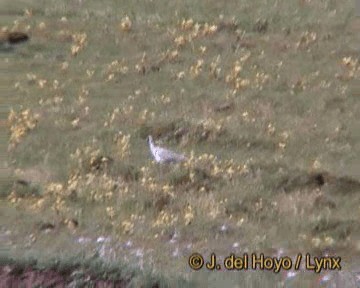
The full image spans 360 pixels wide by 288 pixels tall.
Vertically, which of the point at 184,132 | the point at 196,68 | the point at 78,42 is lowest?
the point at 184,132

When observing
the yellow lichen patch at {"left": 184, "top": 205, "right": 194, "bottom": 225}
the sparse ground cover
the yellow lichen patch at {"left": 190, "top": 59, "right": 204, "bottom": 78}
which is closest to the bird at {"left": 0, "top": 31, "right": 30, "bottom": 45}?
the sparse ground cover

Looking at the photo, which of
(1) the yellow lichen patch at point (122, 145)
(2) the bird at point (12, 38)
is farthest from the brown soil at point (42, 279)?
(2) the bird at point (12, 38)

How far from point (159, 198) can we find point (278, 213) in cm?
116

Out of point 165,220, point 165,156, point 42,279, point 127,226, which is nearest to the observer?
point 42,279

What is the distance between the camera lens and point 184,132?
36.1ft

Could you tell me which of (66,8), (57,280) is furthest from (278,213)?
(66,8)

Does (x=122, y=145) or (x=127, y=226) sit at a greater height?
(x=122, y=145)

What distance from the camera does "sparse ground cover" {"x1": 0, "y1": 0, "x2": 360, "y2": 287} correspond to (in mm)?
9242

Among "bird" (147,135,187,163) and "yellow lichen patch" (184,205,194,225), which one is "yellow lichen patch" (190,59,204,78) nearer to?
"bird" (147,135,187,163)

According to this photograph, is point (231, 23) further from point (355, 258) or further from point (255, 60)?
point (355, 258)

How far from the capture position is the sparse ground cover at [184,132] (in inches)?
364

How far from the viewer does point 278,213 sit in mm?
Result: 9727

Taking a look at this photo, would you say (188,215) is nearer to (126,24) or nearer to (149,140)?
(149,140)

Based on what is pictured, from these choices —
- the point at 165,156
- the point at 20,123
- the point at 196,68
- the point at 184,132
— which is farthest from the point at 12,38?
the point at 165,156
